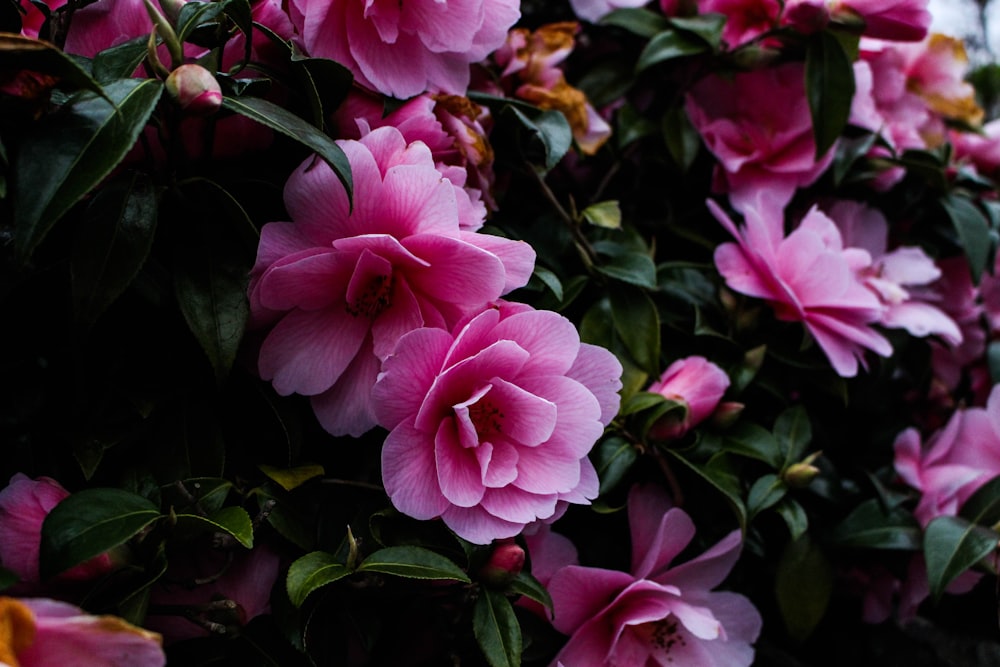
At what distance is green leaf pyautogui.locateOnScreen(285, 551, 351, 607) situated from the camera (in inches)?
21.7

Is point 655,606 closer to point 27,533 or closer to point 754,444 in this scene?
point 754,444

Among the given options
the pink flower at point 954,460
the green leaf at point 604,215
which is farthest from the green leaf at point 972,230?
the green leaf at point 604,215

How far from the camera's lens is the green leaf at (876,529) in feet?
2.86

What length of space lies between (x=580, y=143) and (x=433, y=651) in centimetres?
54

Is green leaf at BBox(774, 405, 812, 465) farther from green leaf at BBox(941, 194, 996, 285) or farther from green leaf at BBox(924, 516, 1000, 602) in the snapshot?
green leaf at BBox(941, 194, 996, 285)

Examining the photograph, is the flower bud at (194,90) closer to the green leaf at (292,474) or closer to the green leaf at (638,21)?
the green leaf at (292,474)

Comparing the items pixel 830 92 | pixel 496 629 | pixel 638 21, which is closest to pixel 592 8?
pixel 638 21

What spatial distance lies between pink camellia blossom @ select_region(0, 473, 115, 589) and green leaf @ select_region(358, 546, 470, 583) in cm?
17

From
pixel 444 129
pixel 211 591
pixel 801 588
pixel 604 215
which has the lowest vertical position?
pixel 801 588

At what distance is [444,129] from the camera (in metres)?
0.71

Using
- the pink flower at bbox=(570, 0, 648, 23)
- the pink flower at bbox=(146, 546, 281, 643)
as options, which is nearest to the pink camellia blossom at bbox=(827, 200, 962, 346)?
the pink flower at bbox=(570, 0, 648, 23)

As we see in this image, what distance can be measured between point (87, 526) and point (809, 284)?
2.29 feet

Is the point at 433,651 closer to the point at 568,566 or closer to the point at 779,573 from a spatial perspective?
the point at 568,566

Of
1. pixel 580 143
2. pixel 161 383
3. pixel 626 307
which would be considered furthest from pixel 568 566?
pixel 580 143
